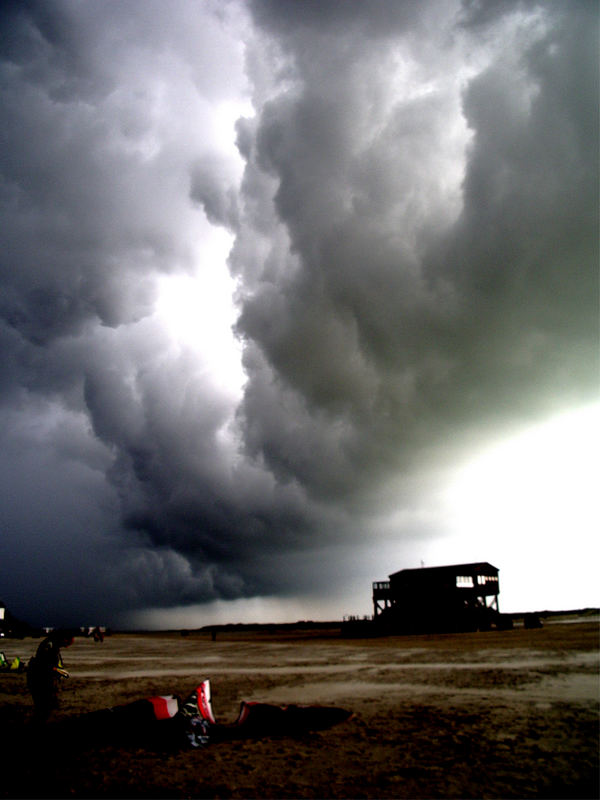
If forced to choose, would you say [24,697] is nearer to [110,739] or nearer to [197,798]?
[110,739]

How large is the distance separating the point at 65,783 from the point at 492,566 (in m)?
53.9

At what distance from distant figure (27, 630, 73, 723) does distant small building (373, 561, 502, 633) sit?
155 ft

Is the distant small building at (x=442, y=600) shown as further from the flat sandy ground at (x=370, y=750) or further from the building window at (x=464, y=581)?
the flat sandy ground at (x=370, y=750)

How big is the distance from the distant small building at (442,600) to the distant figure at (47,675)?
47.2 m

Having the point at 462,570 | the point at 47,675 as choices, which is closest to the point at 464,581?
the point at 462,570

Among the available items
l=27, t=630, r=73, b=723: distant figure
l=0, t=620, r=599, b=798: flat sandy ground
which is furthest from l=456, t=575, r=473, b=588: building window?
l=27, t=630, r=73, b=723: distant figure

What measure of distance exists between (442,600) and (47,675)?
4926 cm

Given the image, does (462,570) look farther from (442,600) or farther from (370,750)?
(370,750)

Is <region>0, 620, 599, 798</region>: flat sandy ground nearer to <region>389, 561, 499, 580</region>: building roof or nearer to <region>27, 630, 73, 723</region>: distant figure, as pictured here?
<region>27, 630, 73, 723</region>: distant figure

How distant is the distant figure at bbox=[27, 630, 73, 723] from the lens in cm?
1014

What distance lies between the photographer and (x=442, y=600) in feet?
173

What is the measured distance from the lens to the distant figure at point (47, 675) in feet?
33.3

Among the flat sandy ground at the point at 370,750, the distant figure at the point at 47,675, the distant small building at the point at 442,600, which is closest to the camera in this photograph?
the flat sandy ground at the point at 370,750

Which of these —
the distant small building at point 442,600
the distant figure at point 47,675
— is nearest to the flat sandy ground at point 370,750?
the distant figure at point 47,675
